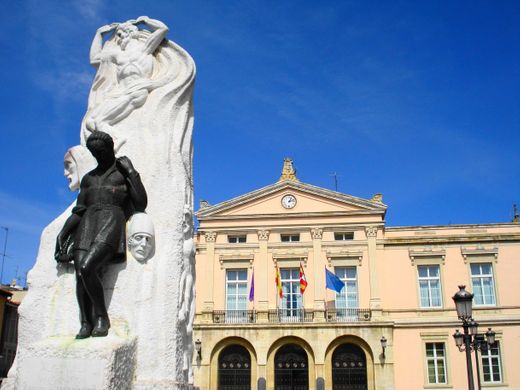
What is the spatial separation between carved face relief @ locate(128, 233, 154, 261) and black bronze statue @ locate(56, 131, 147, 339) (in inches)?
2.8

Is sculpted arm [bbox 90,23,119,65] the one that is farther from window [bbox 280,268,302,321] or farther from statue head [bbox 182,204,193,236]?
window [bbox 280,268,302,321]

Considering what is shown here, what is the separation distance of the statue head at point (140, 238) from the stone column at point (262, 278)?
2319 centimetres

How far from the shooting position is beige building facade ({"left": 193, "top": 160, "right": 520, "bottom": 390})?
25.6 metres

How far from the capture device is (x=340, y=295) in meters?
26.9

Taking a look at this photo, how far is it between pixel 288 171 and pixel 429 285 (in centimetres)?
890

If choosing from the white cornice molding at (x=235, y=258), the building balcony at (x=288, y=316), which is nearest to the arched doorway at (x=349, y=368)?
the building balcony at (x=288, y=316)

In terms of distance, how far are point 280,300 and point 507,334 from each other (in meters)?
10.3

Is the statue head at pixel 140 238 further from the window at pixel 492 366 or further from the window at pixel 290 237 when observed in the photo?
the window at pixel 492 366

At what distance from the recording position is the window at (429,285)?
26844 mm

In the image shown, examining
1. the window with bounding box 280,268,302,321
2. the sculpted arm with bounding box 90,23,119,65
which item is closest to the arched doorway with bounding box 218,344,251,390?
the window with bounding box 280,268,302,321

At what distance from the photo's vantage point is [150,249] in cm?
406

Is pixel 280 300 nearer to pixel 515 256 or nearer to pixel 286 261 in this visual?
pixel 286 261

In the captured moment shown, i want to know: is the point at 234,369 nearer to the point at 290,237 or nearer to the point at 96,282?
the point at 290,237


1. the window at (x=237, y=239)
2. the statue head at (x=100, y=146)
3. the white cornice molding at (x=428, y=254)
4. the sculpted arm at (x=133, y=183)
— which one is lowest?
the sculpted arm at (x=133, y=183)
